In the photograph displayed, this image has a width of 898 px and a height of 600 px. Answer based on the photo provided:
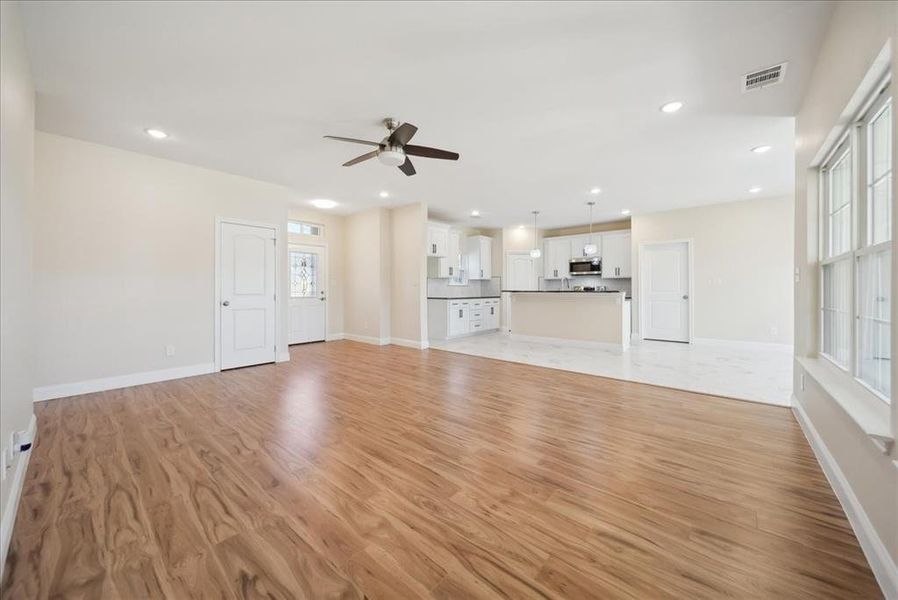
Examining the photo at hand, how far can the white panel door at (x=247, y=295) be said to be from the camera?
4.86m

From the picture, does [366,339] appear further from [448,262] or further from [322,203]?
[322,203]

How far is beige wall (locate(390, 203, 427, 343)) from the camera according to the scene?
6.64 meters

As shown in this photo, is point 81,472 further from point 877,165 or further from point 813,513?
point 877,165

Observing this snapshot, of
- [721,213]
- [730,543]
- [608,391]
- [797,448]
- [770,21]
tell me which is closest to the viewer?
[730,543]

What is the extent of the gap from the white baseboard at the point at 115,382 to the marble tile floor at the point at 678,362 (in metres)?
3.86

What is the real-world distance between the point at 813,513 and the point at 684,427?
1066 millimetres

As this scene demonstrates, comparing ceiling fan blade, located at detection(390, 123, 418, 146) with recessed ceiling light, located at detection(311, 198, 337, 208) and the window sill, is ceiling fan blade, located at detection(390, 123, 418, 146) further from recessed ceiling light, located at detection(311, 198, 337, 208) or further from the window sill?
recessed ceiling light, located at detection(311, 198, 337, 208)

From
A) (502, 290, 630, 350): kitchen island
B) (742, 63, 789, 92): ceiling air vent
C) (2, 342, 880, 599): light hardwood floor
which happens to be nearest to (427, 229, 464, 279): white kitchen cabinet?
(502, 290, 630, 350): kitchen island

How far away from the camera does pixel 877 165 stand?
1.82 metres

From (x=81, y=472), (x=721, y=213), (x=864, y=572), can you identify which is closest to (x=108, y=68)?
(x=81, y=472)

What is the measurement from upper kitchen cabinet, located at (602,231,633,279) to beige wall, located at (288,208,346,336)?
6213 millimetres

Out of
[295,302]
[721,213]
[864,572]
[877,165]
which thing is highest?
[721,213]

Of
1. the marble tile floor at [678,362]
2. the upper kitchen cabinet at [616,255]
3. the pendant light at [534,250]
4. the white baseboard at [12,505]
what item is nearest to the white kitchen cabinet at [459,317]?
the marble tile floor at [678,362]

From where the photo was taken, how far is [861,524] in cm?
154
